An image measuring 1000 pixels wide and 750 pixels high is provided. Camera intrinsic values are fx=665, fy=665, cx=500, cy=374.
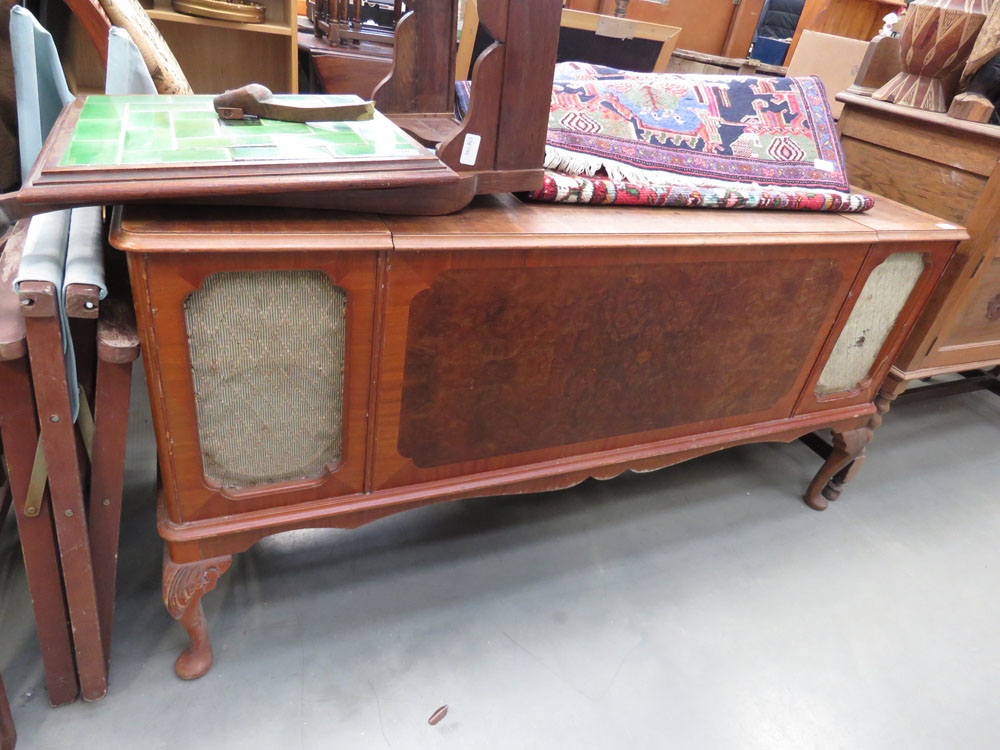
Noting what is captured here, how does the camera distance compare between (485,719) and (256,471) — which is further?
(485,719)

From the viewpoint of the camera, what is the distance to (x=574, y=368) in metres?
1.31

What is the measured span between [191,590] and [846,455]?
5.69ft

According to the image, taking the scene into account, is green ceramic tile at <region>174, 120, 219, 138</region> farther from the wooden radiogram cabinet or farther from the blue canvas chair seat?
the wooden radiogram cabinet

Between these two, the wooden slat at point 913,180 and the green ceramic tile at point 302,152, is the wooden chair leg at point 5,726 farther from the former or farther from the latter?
the wooden slat at point 913,180

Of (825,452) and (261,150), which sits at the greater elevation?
(261,150)

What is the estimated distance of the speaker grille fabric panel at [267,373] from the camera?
99 centimetres

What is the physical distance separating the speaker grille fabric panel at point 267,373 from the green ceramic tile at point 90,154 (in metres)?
0.21

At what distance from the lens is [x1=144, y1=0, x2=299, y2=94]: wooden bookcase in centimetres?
262

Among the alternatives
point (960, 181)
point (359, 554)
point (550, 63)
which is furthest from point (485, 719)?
point (960, 181)

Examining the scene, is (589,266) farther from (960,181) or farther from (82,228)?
(960,181)

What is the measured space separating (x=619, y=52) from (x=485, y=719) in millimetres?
3556

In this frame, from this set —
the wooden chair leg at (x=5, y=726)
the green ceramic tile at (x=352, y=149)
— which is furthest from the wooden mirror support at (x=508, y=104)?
the wooden chair leg at (x=5, y=726)

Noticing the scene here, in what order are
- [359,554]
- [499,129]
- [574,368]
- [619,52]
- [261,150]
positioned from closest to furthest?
[261,150] → [499,129] → [574,368] → [359,554] → [619,52]

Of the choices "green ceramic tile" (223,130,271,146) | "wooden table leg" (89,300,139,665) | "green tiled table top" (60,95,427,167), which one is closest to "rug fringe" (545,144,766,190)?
"green tiled table top" (60,95,427,167)
